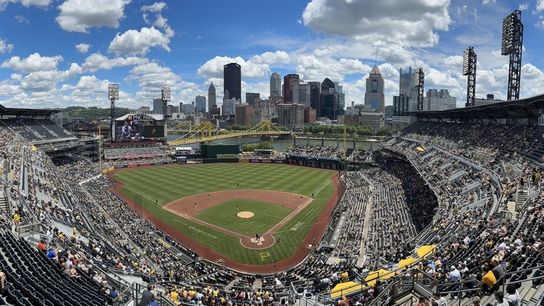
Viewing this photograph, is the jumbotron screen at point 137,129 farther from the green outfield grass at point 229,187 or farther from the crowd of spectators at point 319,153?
the crowd of spectators at point 319,153

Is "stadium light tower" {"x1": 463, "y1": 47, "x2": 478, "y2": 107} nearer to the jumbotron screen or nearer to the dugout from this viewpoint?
the dugout

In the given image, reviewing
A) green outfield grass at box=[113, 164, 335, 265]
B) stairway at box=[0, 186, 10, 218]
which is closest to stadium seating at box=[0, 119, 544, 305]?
stairway at box=[0, 186, 10, 218]

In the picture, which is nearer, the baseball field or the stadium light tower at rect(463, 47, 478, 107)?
the baseball field

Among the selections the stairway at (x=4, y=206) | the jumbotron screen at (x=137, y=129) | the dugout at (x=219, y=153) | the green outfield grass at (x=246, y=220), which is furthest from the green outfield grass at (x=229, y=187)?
the jumbotron screen at (x=137, y=129)

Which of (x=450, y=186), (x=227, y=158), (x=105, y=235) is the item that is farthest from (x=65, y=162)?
(x=450, y=186)

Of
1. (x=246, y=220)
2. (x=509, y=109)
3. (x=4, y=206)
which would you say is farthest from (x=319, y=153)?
(x=4, y=206)

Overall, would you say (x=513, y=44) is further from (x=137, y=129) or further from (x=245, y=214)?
(x=137, y=129)
